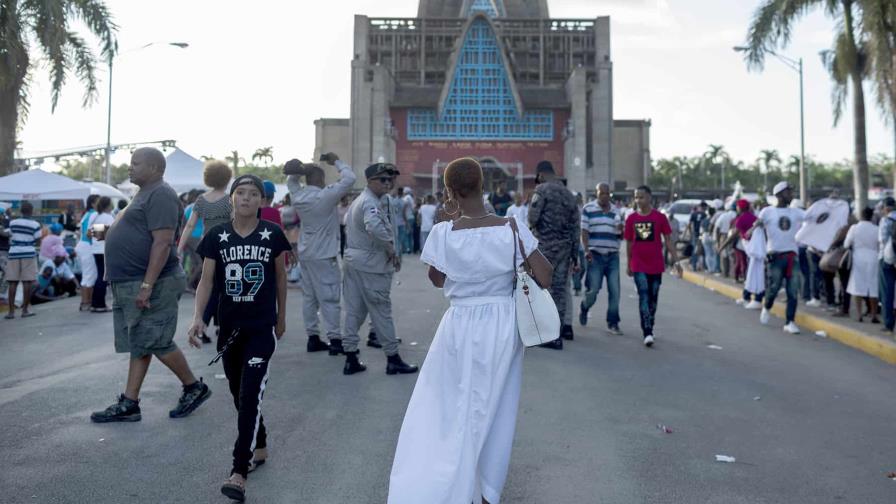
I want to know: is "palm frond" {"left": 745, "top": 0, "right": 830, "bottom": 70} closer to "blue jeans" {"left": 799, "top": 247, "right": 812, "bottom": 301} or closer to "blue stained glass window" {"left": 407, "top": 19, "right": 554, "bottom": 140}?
"blue jeans" {"left": 799, "top": 247, "right": 812, "bottom": 301}


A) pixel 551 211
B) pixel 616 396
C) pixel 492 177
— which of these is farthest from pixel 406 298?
pixel 492 177

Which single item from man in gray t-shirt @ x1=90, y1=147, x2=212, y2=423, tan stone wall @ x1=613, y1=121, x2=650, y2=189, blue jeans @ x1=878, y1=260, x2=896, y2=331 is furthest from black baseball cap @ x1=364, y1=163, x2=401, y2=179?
tan stone wall @ x1=613, y1=121, x2=650, y2=189

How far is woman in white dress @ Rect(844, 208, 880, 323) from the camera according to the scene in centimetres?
1130

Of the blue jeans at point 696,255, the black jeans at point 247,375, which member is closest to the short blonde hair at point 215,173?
the black jeans at point 247,375

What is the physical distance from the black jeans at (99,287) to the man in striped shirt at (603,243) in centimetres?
742

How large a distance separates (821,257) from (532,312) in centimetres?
1018

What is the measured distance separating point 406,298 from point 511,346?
10.3 metres

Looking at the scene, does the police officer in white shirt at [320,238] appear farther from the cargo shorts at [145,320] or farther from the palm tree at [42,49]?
the palm tree at [42,49]

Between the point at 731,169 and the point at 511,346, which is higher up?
the point at 731,169

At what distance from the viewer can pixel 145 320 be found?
595 cm

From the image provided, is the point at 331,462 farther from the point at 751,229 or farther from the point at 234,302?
the point at 751,229

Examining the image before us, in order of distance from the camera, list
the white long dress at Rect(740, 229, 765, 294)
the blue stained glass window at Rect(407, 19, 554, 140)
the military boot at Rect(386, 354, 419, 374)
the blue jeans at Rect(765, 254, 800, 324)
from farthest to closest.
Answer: the blue stained glass window at Rect(407, 19, 554, 140) → the white long dress at Rect(740, 229, 765, 294) → the blue jeans at Rect(765, 254, 800, 324) → the military boot at Rect(386, 354, 419, 374)

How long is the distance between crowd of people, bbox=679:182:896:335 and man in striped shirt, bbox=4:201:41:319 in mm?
10457

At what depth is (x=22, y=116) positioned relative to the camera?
66.5 feet
